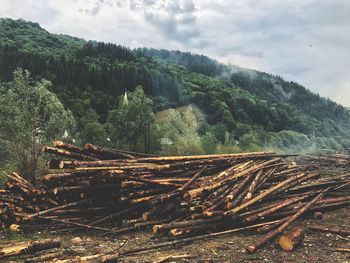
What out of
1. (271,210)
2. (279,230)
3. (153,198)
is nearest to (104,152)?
(153,198)

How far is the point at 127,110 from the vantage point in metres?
55.6

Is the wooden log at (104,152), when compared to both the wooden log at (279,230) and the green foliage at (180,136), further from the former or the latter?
→ the green foliage at (180,136)

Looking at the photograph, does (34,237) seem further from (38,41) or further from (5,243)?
(38,41)

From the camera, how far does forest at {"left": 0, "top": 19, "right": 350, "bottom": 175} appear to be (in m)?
21.6

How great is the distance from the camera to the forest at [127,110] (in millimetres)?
21623

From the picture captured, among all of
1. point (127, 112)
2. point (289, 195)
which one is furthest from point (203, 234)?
point (127, 112)

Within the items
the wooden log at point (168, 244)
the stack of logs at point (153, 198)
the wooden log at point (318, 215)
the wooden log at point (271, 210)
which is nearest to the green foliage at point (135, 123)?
the stack of logs at point (153, 198)

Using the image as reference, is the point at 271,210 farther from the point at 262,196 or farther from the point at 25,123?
the point at 25,123

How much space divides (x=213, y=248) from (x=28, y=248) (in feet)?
13.3

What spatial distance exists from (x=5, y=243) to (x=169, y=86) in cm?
13133

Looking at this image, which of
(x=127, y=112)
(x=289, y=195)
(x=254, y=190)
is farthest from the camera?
(x=127, y=112)

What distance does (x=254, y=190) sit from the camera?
12.2 metres

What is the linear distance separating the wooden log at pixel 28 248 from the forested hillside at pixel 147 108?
46.4 m

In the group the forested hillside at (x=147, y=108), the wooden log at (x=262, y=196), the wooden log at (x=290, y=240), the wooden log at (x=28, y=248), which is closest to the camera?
the wooden log at (x=28, y=248)
